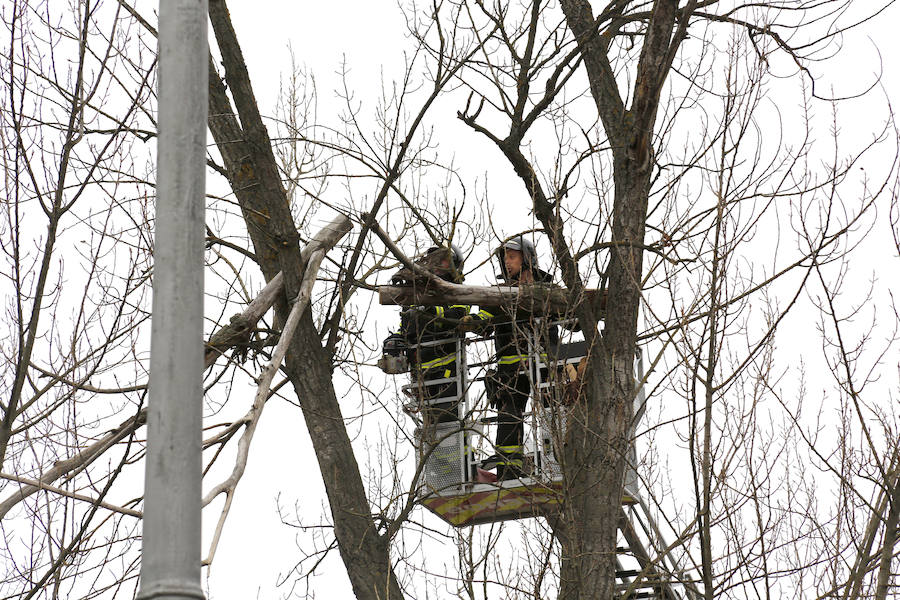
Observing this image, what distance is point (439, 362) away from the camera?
8633 millimetres

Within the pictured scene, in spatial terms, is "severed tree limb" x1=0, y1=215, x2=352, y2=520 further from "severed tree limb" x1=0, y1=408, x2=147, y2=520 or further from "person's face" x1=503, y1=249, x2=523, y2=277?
"person's face" x1=503, y1=249, x2=523, y2=277

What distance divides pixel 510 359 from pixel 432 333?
2.04 ft

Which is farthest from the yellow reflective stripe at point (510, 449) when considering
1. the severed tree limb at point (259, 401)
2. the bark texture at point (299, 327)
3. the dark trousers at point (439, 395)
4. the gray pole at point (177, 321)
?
the gray pole at point (177, 321)

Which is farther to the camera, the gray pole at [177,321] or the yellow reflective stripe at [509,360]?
the yellow reflective stripe at [509,360]

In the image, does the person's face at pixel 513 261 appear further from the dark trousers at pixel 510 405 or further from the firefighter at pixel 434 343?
the dark trousers at pixel 510 405

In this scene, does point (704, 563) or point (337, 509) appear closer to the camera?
point (704, 563)

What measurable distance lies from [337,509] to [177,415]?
4578mm

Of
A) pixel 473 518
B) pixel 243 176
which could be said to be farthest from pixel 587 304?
pixel 243 176

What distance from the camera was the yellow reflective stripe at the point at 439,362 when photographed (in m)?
8.59

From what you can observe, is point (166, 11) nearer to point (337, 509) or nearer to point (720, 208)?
point (720, 208)

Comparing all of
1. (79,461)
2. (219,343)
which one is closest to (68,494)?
(79,461)

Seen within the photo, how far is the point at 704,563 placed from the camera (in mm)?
5621

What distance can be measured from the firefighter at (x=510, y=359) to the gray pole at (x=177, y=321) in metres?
4.85

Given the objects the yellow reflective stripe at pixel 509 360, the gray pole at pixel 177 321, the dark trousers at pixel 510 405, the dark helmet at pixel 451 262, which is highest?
the dark helmet at pixel 451 262
